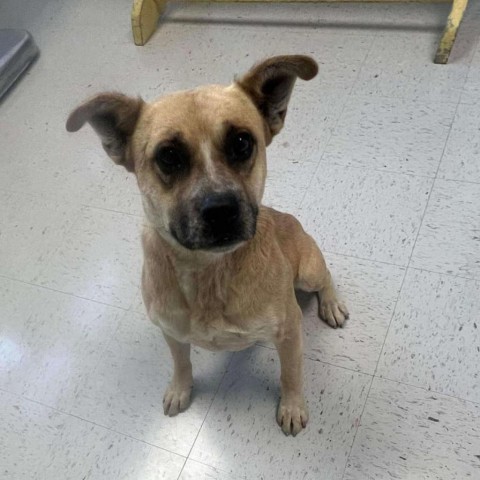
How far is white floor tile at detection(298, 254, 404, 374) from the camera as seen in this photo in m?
1.80

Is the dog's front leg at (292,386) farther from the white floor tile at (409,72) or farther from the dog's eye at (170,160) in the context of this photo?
the white floor tile at (409,72)

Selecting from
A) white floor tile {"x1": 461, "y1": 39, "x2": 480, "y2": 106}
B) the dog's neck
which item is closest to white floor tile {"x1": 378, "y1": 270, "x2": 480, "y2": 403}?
the dog's neck

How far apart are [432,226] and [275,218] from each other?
0.77 metres

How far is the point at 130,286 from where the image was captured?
2.11 m

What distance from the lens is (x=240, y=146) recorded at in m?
1.25

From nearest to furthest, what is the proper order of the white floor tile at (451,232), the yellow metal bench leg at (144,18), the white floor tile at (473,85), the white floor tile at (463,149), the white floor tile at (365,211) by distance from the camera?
the white floor tile at (451,232)
the white floor tile at (365,211)
the white floor tile at (463,149)
the white floor tile at (473,85)
the yellow metal bench leg at (144,18)

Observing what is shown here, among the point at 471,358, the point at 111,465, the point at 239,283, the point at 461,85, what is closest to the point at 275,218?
the point at 239,283

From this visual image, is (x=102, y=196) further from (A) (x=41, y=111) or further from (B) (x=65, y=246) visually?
(A) (x=41, y=111)

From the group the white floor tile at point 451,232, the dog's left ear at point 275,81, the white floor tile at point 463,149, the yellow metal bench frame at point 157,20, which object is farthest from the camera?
the yellow metal bench frame at point 157,20

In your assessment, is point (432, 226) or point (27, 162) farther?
point (27, 162)

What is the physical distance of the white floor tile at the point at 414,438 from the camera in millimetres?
1548

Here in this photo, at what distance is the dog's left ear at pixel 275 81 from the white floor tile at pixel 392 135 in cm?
105

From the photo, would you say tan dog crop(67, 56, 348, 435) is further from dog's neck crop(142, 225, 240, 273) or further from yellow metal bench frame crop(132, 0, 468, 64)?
yellow metal bench frame crop(132, 0, 468, 64)

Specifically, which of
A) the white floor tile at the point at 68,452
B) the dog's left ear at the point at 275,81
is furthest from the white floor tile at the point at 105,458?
the dog's left ear at the point at 275,81
